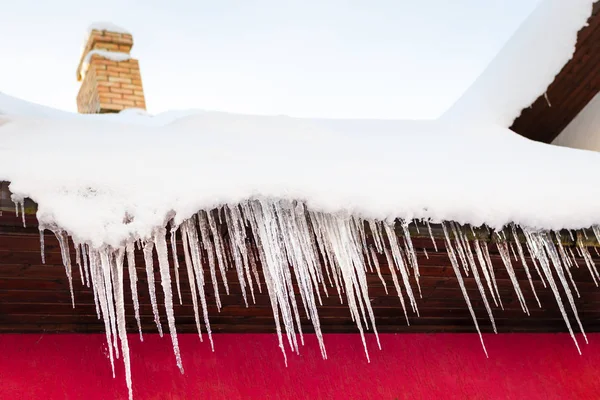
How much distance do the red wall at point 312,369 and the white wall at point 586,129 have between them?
144cm

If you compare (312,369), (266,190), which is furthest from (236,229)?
(312,369)

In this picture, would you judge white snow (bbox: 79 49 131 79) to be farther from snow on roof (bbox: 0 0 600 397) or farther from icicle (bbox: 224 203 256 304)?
icicle (bbox: 224 203 256 304)

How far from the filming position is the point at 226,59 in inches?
379

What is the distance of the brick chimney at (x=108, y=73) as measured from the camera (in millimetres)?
5867

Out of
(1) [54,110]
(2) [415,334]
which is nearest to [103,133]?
(1) [54,110]

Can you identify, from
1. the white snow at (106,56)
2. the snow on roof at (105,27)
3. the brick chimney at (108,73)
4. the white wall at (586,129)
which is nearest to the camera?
the white wall at (586,129)

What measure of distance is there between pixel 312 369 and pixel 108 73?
3493 millimetres

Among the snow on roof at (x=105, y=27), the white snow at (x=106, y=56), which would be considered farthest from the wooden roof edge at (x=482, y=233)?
the snow on roof at (x=105, y=27)

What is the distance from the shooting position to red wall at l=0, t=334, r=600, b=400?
3.59 m

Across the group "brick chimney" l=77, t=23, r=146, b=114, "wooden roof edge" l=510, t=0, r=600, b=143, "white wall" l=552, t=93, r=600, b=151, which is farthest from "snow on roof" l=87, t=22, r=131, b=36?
"white wall" l=552, t=93, r=600, b=151

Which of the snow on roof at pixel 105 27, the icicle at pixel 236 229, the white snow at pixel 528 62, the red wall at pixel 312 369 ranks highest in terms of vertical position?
the snow on roof at pixel 105 27

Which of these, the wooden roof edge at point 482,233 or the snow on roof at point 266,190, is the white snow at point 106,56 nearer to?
the snow on roof at point 266,190

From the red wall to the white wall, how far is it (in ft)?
4.71

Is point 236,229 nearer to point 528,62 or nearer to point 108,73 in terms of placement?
point 528,62
